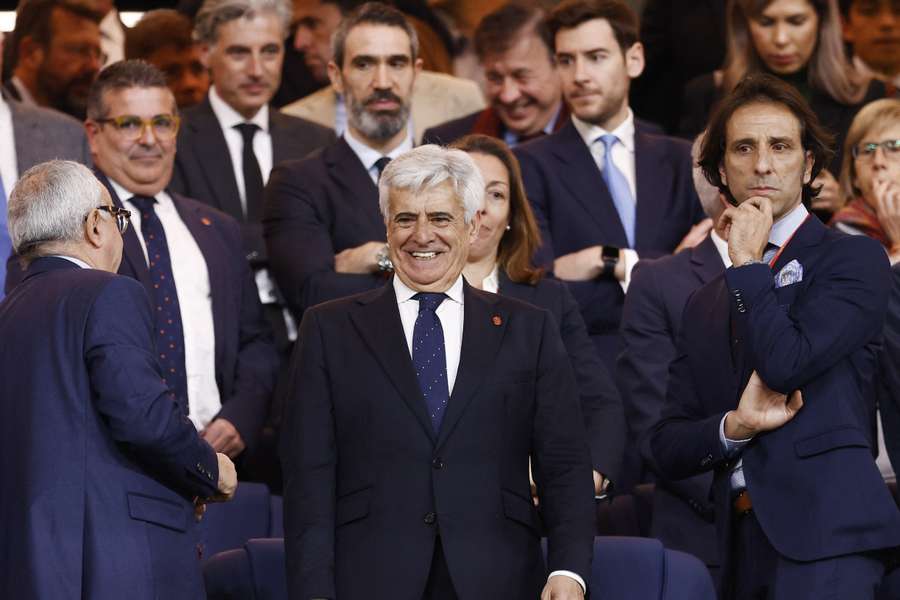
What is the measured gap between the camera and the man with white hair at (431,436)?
3.90 m

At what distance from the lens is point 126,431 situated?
392 cm

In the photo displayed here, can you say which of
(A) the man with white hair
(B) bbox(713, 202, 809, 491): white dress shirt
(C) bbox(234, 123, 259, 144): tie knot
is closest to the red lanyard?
(B) bbox(713, 202, 809, 491): white dress shirt

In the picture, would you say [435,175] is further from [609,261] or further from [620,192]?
[620,192]

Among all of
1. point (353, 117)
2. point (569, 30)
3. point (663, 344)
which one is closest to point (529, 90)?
point (569, 30)

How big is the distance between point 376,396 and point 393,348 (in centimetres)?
13

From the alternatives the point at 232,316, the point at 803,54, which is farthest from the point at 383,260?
the point at 803,54

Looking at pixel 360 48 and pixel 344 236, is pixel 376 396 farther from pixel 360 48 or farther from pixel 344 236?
pixel 360 48

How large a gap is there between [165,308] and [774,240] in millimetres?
2145

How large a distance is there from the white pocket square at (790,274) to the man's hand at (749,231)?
0.23 feet

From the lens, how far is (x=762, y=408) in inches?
154

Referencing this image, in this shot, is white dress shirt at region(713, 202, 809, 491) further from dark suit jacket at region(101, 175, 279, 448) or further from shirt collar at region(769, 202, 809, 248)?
dark suit jacket at region(101, 175, 279, 448)

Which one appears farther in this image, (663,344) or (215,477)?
(663,344)

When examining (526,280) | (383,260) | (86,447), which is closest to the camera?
(86,447)

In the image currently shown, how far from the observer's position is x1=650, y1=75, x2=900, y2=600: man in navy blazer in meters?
3.83
